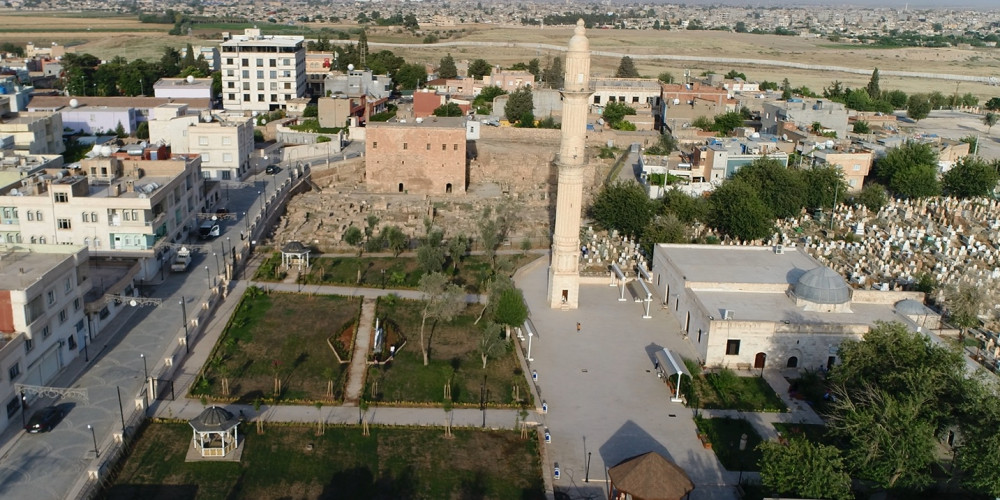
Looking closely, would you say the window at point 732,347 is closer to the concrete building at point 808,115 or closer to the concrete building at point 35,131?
the concrete building at point 808,115

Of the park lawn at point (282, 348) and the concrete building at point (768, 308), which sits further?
the concrete building at point (768, 308)

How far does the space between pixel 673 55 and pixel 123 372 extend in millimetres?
118242

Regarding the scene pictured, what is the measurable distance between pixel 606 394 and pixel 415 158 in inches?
1063

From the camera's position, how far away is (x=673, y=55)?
12975 cm

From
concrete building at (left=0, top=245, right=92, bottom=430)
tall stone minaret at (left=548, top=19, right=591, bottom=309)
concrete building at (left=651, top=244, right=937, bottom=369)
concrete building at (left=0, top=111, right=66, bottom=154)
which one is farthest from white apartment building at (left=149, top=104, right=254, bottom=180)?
concrete building at (left=651, top=244, right=937, bottom=369)

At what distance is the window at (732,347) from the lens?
24.7 metres

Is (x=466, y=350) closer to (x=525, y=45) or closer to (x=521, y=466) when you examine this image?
(x=521, y=466)

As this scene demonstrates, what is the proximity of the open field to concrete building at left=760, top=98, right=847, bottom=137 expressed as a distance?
39495 mm

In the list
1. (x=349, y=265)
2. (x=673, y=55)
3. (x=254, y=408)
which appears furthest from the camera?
(x=673, y=55)

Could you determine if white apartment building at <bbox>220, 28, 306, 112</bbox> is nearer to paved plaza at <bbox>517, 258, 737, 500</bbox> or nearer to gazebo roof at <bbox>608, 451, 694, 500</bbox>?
paved plaza at <bbox>517, 258, 737, 500</bbox>

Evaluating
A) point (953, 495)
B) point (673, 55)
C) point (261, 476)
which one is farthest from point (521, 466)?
point (673, 55)

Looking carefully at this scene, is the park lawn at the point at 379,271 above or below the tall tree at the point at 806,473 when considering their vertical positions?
below

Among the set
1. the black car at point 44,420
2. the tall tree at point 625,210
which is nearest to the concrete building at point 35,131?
the black car at point 44,420

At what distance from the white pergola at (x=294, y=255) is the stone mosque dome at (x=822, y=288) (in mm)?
18442
